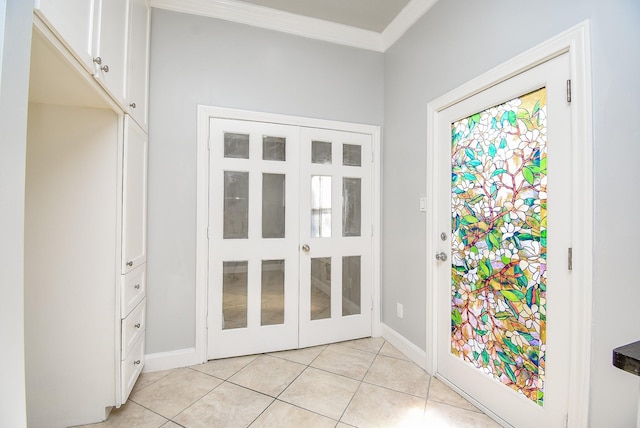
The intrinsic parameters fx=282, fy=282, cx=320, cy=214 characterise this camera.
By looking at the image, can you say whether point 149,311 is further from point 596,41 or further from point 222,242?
point 596,41

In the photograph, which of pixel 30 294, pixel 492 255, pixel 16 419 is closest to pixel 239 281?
pixel 30 294

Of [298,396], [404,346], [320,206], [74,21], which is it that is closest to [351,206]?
[320,206]

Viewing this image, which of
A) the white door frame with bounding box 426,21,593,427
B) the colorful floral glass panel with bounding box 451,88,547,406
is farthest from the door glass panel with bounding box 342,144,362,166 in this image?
the white door frame with bounding box 426,21,593,427

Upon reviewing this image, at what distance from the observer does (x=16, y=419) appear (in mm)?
737

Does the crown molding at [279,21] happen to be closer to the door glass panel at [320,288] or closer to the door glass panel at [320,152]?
the door glass panel at [320,152]

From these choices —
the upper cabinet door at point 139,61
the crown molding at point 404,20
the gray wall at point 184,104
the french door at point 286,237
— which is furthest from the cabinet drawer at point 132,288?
the crown molding at point 404,20

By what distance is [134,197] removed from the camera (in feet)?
5.96

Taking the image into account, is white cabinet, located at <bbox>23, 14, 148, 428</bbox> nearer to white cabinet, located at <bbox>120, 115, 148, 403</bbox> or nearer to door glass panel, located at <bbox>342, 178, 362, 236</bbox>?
white cabinet, located at <bbox>120, 115, 148, 403</bbox>

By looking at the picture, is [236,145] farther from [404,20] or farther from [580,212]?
[580,212]

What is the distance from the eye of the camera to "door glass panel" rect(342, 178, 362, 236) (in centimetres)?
264

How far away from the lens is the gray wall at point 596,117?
1.11 m

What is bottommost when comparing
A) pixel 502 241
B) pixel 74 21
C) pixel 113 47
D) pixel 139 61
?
pixel 502 241

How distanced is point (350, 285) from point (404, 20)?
7.75 ft

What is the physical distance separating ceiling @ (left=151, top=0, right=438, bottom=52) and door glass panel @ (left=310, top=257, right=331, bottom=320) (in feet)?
6.69
